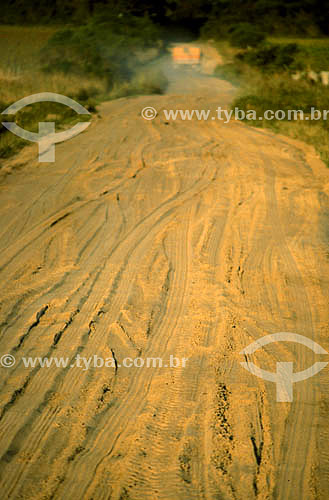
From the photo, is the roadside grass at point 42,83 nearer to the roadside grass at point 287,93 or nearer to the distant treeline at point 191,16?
the distant treeline at point 191,16

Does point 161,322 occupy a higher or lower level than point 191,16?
lower

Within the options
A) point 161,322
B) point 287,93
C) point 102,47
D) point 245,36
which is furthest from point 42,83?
point 245,36

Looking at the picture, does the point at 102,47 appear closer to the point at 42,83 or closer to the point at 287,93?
the point at 42,83

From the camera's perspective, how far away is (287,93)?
559 inches

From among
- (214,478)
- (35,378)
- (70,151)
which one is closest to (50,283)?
(35,378)

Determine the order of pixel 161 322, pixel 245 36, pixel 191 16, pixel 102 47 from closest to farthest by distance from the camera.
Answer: pixel 161 322
pixel 102 47
pixel 245 36
pixel 191 16

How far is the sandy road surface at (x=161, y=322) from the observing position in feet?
10.2

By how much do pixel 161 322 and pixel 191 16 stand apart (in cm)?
3450

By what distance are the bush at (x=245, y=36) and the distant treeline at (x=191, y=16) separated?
1823 mm

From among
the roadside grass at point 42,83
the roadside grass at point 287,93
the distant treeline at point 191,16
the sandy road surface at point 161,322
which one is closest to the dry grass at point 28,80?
the roadside grass at point 42,83

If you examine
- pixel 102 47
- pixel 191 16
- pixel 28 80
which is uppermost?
pixel 191 16

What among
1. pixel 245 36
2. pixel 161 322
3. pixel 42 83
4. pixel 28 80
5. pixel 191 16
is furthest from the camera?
pixel 191 16

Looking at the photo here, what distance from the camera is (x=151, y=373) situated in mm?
3926

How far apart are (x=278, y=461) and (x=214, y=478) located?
54cm
